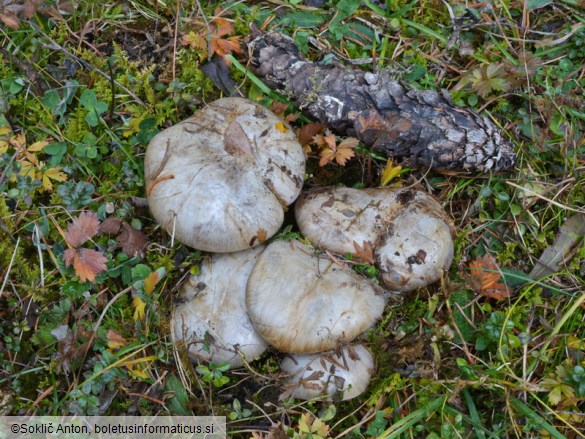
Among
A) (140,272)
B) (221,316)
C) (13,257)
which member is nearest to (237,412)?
(221,316)

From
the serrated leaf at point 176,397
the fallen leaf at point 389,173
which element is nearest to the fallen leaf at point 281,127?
the fallen leaf at point 389,173

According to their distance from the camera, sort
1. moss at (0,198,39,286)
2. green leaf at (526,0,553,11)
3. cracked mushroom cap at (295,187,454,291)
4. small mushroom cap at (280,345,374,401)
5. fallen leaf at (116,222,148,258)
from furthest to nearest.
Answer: green leaf at (526,0,553,11) < fallen leaf at (116,222,148,258) < moss at (0,198,39,286) < cracked mushroom cap at (295,187,454,291) < small mushroom cap at (280,345,374,401)

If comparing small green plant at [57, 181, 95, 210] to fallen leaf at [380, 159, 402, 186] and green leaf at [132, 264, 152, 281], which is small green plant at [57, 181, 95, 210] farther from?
fallen leaf at [380, 159, 402, 186]

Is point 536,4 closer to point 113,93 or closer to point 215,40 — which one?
point 215,40

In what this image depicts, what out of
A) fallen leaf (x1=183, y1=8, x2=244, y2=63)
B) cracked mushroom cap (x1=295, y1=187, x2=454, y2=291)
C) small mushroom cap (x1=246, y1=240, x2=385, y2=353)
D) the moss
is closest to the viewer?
small mushroom cap (x1=246, y1=240, x2=385, y2=353)

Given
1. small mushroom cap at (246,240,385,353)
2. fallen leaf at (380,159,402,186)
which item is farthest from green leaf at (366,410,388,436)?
fallen leaf at (380,159,402,186)

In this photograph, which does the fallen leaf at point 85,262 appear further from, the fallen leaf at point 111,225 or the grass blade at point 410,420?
the grass blade at point 410,420

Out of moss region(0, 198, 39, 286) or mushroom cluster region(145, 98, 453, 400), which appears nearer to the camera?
mushroom cluster region(145, 98, 453, 400)

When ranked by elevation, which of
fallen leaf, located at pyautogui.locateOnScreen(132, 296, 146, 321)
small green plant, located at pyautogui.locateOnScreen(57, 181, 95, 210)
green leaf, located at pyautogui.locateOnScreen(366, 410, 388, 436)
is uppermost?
small green plant, located at pyautogui.locateOnScreen(57, 181, 95, 210)
